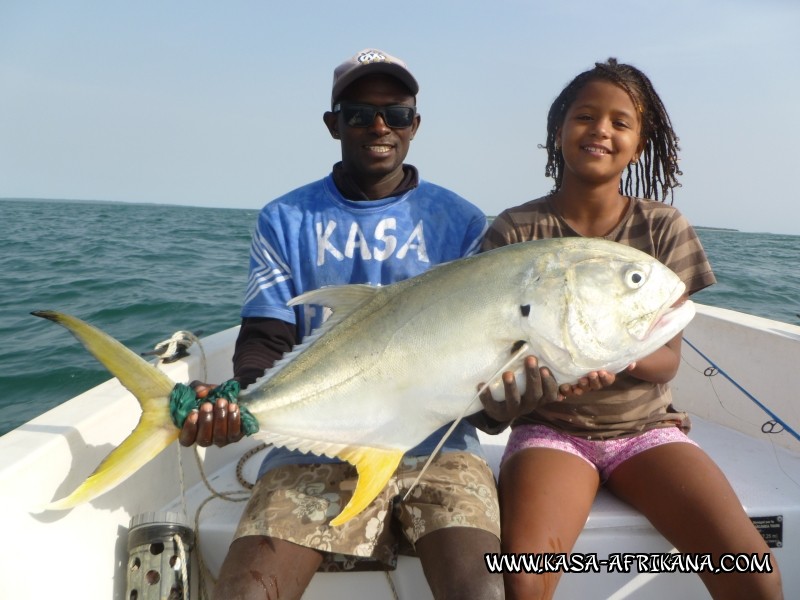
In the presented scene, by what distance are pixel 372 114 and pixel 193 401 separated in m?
1.32

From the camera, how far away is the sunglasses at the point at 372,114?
2.43m

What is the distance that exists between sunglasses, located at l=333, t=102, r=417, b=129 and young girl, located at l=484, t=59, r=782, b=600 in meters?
0.58

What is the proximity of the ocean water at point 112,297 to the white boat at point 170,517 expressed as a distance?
32.8 inches

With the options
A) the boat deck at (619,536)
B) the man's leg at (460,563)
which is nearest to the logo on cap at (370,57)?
the man's leg at (460,563)

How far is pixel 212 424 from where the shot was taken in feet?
5.93

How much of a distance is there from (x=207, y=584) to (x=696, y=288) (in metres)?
2.16

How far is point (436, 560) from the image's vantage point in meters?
1.84

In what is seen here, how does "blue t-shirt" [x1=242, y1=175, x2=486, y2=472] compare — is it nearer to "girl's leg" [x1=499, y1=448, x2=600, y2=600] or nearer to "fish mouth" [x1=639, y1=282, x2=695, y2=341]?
"girl's leg" [x1=499, y1=448, x2=600, y2=600]

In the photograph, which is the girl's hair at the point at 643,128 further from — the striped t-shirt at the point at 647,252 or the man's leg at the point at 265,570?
the man's leg at the point at 265,570

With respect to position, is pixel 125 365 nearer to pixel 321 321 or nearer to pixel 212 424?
pixel 212 424

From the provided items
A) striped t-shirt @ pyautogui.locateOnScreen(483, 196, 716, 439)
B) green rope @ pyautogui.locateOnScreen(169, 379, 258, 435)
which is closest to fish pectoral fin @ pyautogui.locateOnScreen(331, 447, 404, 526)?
green rope @ pyautogui.locateOnScreen(169, 379, 258, 435)

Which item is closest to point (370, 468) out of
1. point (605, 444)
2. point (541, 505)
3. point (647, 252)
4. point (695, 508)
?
point (541, 505)

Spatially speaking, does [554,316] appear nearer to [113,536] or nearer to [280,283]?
[280,283]

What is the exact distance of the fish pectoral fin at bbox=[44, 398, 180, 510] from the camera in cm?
166
